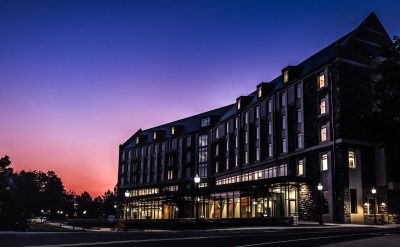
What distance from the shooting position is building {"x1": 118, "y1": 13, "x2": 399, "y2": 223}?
52438 millimetres

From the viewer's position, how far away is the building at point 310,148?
2064 inches

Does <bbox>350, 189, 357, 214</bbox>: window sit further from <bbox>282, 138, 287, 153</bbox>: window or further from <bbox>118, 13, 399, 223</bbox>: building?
<bbox>282, 138, 287, 153</bbox>: window

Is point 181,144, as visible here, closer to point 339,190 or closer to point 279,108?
point 279,108

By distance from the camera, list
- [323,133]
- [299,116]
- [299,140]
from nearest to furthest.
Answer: [323,133], [299,140], [299,116]

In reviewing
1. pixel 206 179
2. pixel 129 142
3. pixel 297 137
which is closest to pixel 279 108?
pixel 297 137

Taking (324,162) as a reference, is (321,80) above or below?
above

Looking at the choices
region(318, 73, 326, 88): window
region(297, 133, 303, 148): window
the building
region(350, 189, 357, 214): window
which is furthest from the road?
region(297, 133, 303, 148): window

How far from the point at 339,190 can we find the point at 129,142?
81311 mm

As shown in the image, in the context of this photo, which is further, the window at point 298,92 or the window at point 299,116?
the window at point 298,92

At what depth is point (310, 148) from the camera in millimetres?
56719

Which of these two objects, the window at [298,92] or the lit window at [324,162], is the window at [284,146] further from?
the lit window at [324,162]

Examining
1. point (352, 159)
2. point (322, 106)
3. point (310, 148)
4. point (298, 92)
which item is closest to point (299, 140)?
point (310, 148)

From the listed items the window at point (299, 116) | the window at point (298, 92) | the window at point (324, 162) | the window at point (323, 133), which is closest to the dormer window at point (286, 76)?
the window at point (298, 92)

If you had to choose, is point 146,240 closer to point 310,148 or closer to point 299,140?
point 310,148
